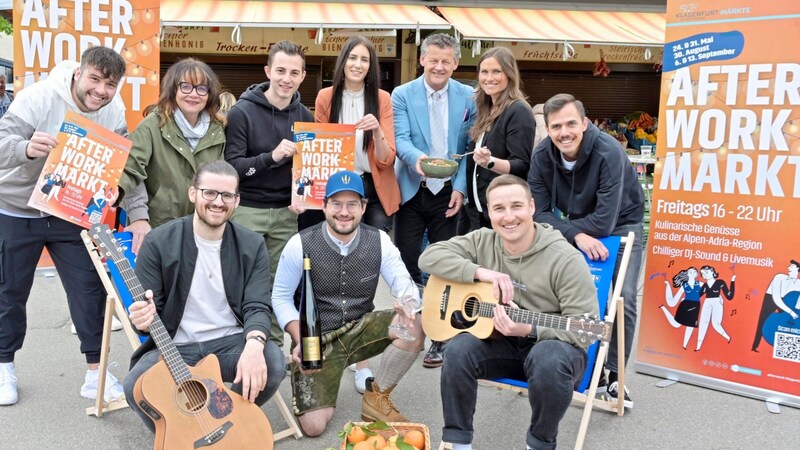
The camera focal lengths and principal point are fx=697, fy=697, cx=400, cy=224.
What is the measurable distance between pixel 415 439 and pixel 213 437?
2.88 ft

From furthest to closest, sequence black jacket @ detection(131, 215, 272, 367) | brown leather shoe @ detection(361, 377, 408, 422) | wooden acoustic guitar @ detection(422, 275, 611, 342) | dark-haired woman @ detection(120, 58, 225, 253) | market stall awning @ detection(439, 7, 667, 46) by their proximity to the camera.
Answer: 1. market stall awning @ detection(439, 7, 667, 46)
2. dark-haired woman @ detection(120, 58, 225, 253)
3. brown leather shoe @ detection(361, 377, 408, 422)
4. black jacket @ detection(131, 215, 272, 367)
5. wooden acoustic guitar @ detection(422, 275, 611, 342)

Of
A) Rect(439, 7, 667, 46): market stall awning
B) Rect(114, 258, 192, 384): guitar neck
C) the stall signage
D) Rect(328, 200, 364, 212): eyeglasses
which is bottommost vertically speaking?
Rect(114, 258, 192, 384): guitar neck

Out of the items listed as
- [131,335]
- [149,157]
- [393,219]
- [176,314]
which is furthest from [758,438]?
[149,157]

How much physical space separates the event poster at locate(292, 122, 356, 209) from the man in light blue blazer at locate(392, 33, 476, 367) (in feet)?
1.67

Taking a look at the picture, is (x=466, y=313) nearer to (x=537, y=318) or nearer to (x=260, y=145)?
(x=537, y=318)

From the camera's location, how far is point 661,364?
4.66 metres

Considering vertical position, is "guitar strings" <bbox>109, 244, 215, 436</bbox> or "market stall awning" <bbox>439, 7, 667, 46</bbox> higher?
"market stall awning" <bbox>439, 7, 667, 46</bbox>

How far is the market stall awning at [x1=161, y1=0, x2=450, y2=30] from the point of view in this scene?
909 centimetres

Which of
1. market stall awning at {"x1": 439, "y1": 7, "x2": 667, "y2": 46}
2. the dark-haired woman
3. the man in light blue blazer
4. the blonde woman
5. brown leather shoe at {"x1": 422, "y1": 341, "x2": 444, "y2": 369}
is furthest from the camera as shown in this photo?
market stall awning at {"x1": 439, "y1": 7, "x2": 667, "y2": 46}

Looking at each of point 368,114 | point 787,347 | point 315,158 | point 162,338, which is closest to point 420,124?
point 368,114

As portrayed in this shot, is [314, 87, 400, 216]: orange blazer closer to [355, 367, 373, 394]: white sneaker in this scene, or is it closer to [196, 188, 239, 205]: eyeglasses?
[355, 367, 373, 394]: white sneaker

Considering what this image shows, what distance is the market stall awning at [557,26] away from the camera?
9938 millimetres

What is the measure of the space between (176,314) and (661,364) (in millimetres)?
3140

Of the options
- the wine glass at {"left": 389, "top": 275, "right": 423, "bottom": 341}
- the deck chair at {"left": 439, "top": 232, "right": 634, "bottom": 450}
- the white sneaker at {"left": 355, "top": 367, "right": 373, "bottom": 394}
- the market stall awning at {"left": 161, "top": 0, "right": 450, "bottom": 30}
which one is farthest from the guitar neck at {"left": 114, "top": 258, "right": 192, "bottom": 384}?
the market stall awning at {"left": 161, "top": 0, "right": 450, "bottom": 30}
